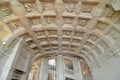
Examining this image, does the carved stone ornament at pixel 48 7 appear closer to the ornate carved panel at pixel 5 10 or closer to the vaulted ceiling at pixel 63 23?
the vaulted ceiling at pixel 63 23

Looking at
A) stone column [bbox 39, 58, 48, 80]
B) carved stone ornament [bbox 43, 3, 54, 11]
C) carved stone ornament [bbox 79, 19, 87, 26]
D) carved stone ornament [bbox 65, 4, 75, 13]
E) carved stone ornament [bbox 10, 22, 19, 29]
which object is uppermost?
carved stone ornament [bbox 43, 3, 54, 11]

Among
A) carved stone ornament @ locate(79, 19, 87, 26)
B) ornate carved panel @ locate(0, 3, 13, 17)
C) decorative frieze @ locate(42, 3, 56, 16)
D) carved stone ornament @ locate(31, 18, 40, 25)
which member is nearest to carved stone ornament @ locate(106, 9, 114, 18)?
carved stone ornament @ locate(79, 19, 87, 26)

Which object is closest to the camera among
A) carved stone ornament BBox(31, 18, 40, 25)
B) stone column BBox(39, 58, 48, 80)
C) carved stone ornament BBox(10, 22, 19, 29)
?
carved stone ornament BBox(10, 22, 19, 29)

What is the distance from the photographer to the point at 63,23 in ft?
21.6

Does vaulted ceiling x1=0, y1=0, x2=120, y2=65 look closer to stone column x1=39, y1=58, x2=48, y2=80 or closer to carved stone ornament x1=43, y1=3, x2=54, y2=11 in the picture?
carved stone ornament x1=43, y1=3, x2=54, y2=11

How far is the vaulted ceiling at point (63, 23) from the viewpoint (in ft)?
17.5

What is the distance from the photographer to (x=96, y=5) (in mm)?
5297

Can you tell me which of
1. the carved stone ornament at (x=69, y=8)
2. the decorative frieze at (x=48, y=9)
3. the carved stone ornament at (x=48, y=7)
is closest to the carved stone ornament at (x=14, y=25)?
the decorative frieze at (x=48, y=9)

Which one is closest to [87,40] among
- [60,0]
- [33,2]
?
[60,0]

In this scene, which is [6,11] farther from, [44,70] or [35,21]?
[44,70]

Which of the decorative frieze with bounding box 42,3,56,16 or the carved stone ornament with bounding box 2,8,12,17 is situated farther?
the decorative frieze with bounding box 42,3,56,16

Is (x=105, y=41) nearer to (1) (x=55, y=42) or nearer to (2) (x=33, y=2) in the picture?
(1) (x=55, y=42)

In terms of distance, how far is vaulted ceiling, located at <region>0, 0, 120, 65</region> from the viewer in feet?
17.5

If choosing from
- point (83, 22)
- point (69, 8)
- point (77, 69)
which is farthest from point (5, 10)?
point (77, 69)
